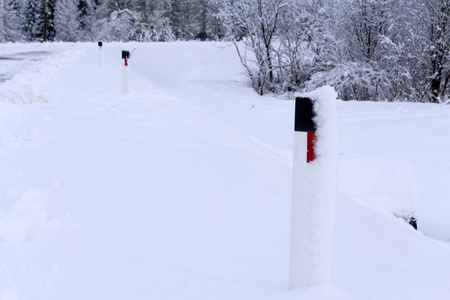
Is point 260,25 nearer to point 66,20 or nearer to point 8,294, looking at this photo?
point 8,294

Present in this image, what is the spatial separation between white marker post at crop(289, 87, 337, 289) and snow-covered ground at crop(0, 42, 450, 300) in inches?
5.5

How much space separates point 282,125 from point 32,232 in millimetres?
7916

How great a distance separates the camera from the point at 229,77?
18.5 metres

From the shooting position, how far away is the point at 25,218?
2.50 m

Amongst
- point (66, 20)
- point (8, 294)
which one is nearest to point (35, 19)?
point (66, 20)

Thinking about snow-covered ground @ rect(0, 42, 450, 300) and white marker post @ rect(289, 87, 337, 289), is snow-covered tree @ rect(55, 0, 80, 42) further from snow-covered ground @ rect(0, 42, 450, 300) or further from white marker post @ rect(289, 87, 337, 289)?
white marker post @ rect(289, 87, 337, 289)

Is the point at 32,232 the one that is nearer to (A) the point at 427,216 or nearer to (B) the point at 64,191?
(B) the point at 64,191

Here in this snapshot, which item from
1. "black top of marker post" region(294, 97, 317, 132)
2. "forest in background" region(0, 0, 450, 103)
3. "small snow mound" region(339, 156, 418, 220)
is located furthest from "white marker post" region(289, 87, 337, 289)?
"forest in background" region(0, 0, 450, 103)

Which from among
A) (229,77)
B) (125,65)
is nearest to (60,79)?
(125,65)

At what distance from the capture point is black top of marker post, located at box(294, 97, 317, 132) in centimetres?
183

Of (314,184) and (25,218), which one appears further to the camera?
(25,218)

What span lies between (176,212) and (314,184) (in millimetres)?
1265

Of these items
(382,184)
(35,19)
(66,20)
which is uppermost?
(35,19)

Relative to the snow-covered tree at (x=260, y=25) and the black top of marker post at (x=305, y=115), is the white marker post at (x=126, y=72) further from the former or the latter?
the black top of marker post at (x=305, y=115)
